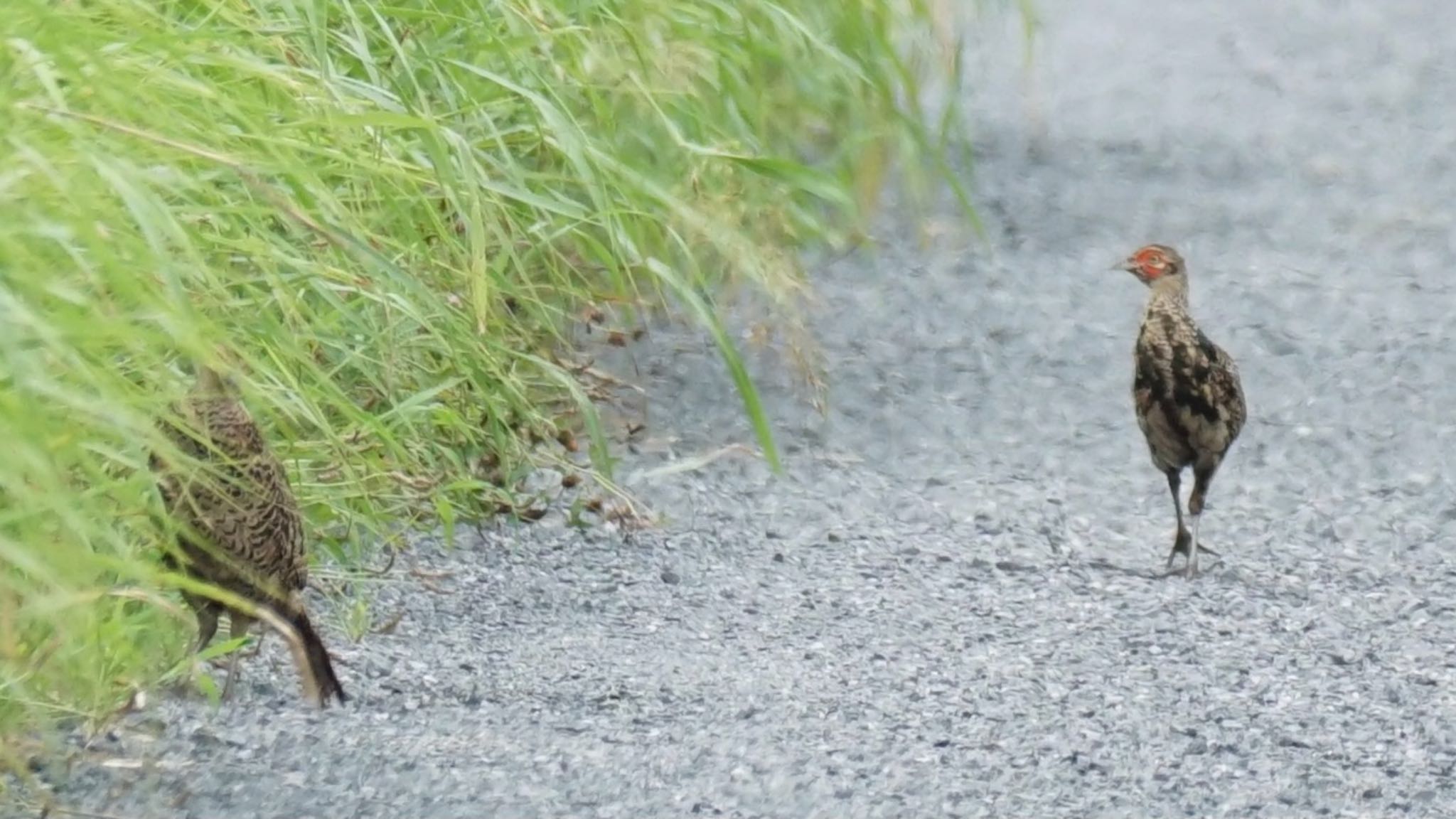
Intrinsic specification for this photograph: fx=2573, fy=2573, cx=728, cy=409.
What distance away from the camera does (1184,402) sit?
4.66 m

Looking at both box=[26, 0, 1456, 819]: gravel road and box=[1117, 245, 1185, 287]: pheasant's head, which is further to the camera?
box=[1117, 245, 1185, 287]: pheasant's head

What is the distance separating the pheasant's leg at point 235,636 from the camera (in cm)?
350

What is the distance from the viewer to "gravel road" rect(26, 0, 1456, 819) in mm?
3518

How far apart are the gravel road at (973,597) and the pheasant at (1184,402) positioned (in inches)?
5.8

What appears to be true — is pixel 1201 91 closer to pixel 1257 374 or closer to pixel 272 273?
pixel 1257 374

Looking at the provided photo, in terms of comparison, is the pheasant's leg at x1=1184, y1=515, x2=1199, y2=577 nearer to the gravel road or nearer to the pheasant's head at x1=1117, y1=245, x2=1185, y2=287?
the gravel road

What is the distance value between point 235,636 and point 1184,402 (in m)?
1.89

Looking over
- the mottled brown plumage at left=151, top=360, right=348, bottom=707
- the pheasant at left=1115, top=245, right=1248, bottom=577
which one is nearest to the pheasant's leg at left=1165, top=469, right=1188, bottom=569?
the pheasant at left=1115, top=245, right=1248, bottom=577

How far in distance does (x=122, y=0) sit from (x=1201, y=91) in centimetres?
693

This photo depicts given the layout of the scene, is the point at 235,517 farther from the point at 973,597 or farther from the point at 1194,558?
the point at 1194,558

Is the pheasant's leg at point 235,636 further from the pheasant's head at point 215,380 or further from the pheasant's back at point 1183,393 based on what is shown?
the pheasant's back at point 1183,393

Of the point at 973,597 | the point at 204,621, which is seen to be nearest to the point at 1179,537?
the point at 973,597

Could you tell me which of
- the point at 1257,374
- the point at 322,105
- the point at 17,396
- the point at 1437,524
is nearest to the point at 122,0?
the point at 322,105

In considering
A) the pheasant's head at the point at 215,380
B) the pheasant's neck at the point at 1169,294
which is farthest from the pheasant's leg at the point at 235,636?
the pheasant's neck at the point at 1169,294
